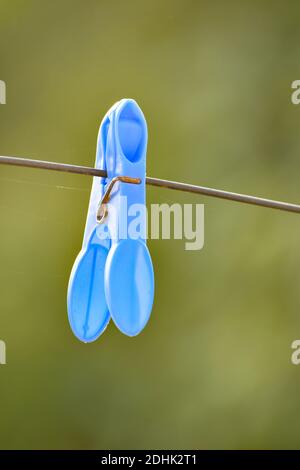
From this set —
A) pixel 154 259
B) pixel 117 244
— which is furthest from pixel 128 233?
pixel 154 259

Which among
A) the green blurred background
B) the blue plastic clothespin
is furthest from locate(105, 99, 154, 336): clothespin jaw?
the green blurred background

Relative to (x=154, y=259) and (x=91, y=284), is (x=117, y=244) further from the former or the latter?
(x=154, y=259)

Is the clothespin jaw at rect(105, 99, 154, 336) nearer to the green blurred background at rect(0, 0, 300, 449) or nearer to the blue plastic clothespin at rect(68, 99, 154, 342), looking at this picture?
the blue plastic clothespin at rect(68, 99, 154, 342)

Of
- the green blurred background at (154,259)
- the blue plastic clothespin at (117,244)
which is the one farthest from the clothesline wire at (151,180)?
the green blurred background at (154,259)

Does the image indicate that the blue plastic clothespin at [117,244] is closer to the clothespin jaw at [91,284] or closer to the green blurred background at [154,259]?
the clothespin jaw at [91,284]
